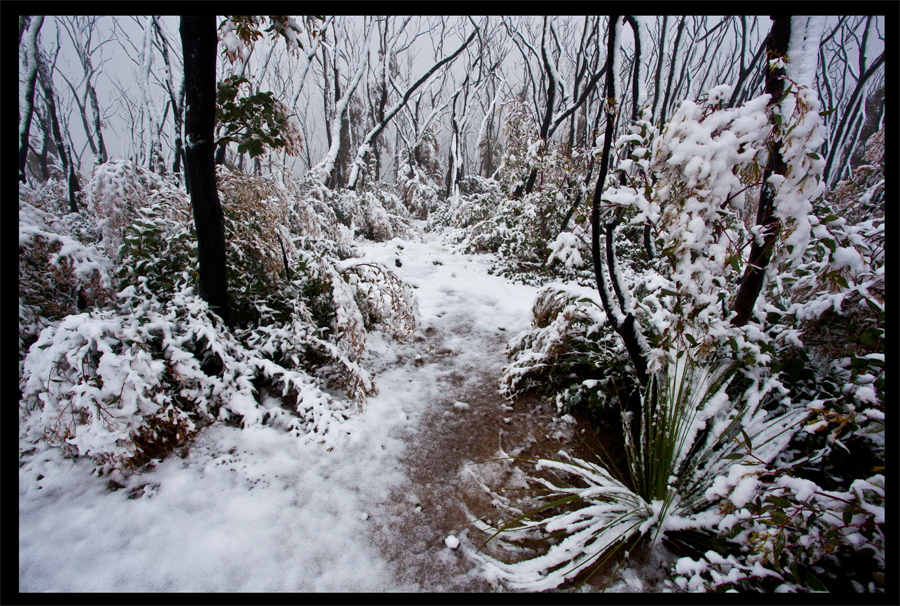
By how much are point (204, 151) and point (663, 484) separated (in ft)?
9.28

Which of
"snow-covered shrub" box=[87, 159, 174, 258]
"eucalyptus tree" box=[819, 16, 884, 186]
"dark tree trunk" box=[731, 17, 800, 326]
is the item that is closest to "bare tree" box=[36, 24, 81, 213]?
"snow-covered shrub" box=[87, 159, 174, 258]

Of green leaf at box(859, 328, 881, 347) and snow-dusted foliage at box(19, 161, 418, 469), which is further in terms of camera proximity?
snow-dusted foliage at box(19, 161, 418, 469)

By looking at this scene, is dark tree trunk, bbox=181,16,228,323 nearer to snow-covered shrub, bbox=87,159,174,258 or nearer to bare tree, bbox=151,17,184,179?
snow-covered shrub, bbox=87,159,174,258

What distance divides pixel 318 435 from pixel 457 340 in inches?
65.7

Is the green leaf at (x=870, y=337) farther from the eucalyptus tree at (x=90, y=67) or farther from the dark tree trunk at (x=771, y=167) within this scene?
the eucalyptus tree at (x=90, y=67)

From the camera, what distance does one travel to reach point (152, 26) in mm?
8062

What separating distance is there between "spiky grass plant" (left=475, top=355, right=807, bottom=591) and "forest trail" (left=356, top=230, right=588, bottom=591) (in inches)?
6.6

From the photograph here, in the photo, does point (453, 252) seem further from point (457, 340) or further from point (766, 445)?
point (766, 445)

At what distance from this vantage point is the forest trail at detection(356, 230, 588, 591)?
4.91ft

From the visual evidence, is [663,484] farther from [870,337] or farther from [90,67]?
[90,67]

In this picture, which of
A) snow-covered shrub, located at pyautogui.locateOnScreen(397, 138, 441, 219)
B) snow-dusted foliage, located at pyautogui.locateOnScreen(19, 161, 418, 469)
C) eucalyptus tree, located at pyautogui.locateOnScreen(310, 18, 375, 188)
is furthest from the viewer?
snow-covered shrub, located at pyautogui.locateOnScreen(397, 138, 441, 219)

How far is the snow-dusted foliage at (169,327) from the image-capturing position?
1.62 m

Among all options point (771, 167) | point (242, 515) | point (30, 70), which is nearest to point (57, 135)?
point (30, 70)

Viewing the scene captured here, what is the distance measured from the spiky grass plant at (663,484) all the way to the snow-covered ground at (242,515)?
333 millimetres
